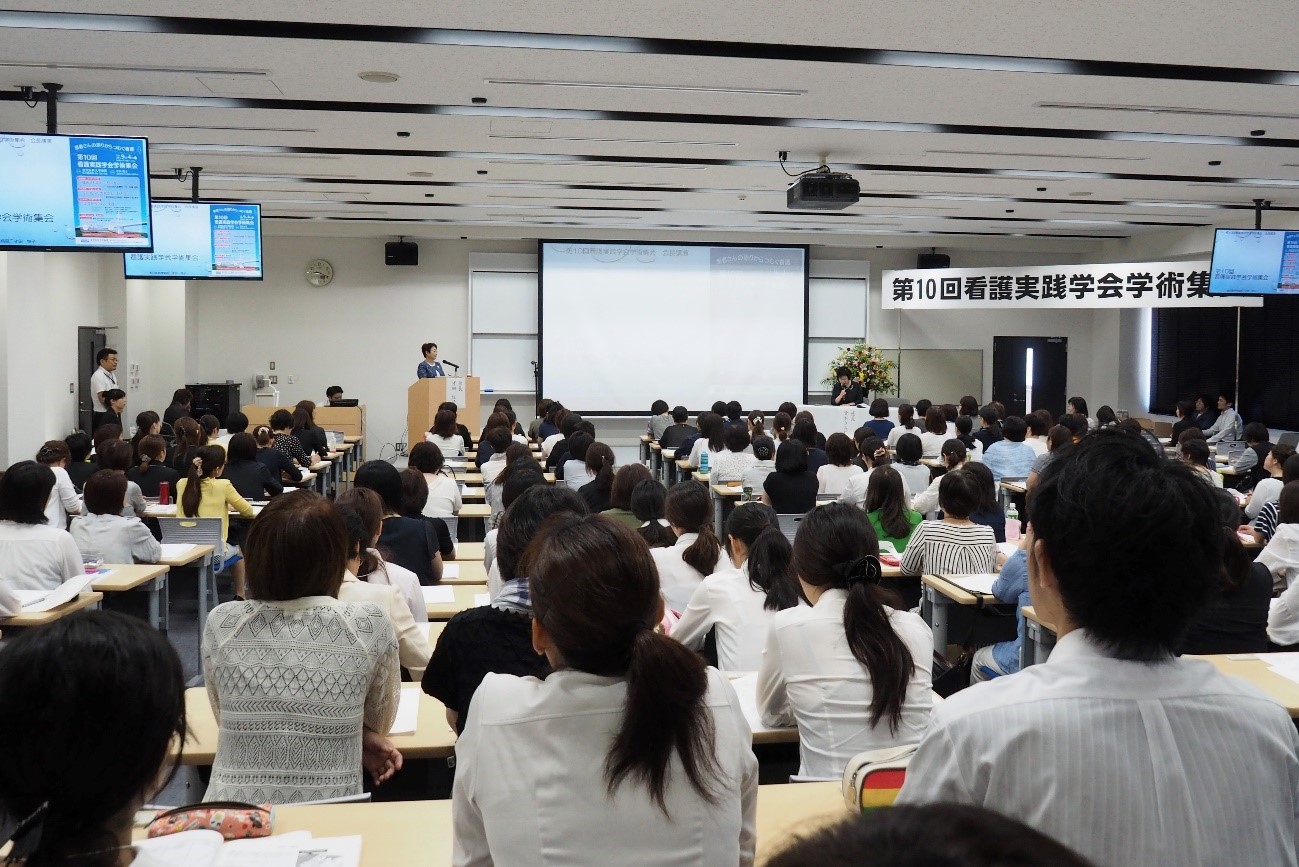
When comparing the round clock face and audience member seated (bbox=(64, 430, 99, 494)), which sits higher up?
the round clock face

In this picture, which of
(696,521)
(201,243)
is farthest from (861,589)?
(201,243)

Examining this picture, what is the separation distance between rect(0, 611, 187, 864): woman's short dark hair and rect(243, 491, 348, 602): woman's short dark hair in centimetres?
109

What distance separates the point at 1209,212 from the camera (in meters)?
11.8

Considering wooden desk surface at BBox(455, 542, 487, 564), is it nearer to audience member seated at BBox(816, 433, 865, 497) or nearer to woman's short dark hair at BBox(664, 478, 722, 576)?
woman's short dark hair at BBox(664, 478, 722, 576)

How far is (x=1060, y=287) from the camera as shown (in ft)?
40.2

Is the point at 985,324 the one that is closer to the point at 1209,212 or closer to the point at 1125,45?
the point at 1209,212

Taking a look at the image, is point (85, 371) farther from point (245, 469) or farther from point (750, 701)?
point (750, 701)

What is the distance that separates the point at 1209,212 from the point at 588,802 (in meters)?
12.2

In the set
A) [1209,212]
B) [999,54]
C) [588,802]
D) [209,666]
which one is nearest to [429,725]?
[209,666]

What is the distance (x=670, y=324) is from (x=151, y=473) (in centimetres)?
848

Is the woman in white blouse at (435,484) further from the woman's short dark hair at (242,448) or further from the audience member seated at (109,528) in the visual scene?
the audience member seated at (109,528)

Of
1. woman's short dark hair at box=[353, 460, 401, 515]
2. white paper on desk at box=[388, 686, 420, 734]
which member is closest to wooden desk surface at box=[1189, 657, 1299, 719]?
white paper on desk at box=[388, 686, 420, 734]

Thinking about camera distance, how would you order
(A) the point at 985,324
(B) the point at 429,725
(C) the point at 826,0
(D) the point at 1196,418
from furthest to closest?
(A) the point at 985,324, (D) the point at 1196,418, (C) the point at 826,0, (B) the point at 429,725

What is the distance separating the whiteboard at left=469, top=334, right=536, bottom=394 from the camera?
14.8 metres
